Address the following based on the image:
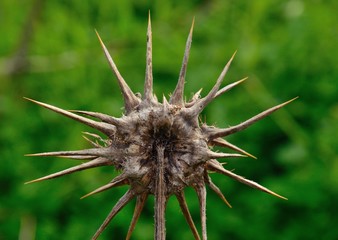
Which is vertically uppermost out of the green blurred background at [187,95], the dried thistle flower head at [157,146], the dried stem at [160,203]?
the green blurred background at [187,95]

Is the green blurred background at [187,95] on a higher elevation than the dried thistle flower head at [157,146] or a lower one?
higher

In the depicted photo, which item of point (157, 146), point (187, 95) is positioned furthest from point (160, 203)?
point (187, 95)

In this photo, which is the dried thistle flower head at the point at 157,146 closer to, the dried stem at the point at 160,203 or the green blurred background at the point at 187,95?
the dried stem at the point at 160,203

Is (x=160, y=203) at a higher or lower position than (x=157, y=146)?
lower

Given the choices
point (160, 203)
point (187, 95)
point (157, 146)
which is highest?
point (187, 95)

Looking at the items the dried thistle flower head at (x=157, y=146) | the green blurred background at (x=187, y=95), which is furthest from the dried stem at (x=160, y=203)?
the green blurred background at (x=187, y=95)

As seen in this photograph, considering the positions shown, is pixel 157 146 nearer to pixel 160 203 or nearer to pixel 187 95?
pixel 160 203
